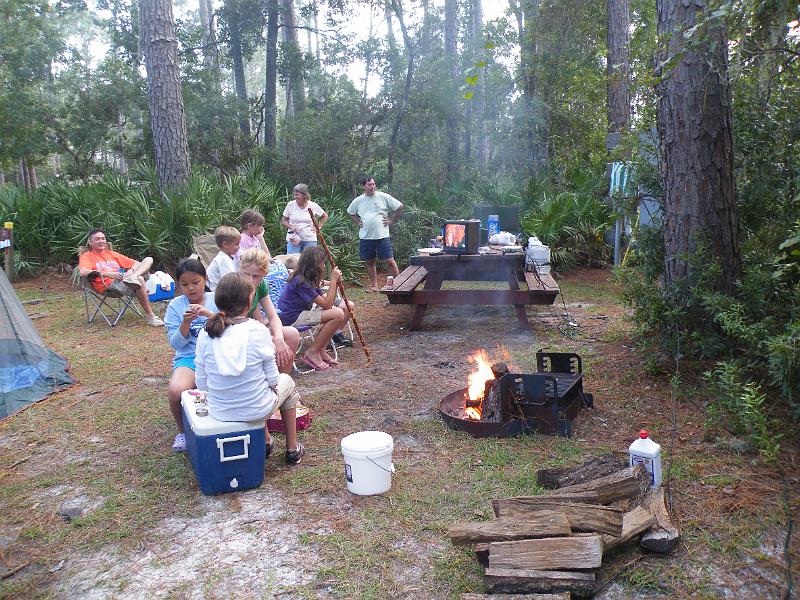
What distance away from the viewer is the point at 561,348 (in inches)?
248

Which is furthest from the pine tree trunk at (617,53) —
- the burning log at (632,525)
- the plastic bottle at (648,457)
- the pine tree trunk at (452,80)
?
the burning log at (632,525)

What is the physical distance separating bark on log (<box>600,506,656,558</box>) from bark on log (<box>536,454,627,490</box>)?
13.2 inches

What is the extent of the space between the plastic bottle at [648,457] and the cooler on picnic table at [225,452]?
1.94 meters

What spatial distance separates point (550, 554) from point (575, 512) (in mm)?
278

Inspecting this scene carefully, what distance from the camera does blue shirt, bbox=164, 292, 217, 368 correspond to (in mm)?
4113

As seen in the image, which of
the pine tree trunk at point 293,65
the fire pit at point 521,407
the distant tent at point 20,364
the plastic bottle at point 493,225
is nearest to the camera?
the fire pit at point 521,407

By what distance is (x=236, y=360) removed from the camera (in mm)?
3422

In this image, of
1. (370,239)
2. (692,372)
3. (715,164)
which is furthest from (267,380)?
(370,239)

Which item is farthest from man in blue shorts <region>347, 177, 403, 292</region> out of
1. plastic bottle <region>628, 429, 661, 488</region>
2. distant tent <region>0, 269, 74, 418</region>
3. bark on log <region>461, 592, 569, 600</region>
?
bark on log <region>461, 592, 569, 600</region>

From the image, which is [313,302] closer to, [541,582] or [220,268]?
[220,268]

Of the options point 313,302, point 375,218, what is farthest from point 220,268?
point 375,218

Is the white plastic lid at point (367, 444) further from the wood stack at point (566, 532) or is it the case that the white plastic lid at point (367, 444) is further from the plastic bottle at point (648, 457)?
the plastic bottle at point (648, 457)

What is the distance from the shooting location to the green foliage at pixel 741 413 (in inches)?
134

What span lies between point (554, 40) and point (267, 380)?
509 inches
